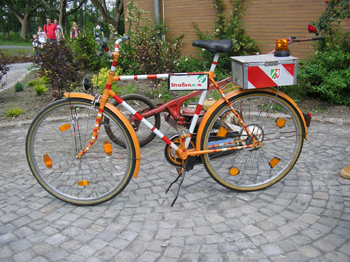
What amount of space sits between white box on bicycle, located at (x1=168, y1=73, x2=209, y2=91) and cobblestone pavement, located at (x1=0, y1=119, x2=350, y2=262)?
1.08 m

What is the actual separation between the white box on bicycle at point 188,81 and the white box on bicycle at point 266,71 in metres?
0.33

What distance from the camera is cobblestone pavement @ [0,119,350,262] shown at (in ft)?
7.82

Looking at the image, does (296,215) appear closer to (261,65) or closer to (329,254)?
(329,254)

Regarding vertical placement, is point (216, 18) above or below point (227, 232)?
above

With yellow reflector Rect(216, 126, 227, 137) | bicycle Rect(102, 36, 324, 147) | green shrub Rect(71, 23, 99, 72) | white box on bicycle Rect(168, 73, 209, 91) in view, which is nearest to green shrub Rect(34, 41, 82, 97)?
bicycle Rect(102, 36, 324, 147)

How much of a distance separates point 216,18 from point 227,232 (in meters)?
7.07

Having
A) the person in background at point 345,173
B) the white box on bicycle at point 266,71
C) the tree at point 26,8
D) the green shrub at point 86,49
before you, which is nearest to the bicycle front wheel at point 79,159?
the white box on bicycle at point 266,71

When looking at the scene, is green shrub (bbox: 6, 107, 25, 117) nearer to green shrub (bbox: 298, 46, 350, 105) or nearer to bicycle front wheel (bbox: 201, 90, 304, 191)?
bicycle front wheel (bbox: 201, 90, 304, 191)

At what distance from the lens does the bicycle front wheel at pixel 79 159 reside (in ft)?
9.49

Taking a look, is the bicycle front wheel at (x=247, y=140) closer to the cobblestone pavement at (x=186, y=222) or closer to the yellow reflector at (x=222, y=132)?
the yellow reflector at (x=222, y=132)

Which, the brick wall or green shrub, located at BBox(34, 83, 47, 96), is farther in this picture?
the brick wall

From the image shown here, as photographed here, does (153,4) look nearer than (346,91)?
No

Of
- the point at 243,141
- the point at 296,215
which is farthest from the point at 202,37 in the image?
the point at 296,215

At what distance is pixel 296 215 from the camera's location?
283 centimetres
